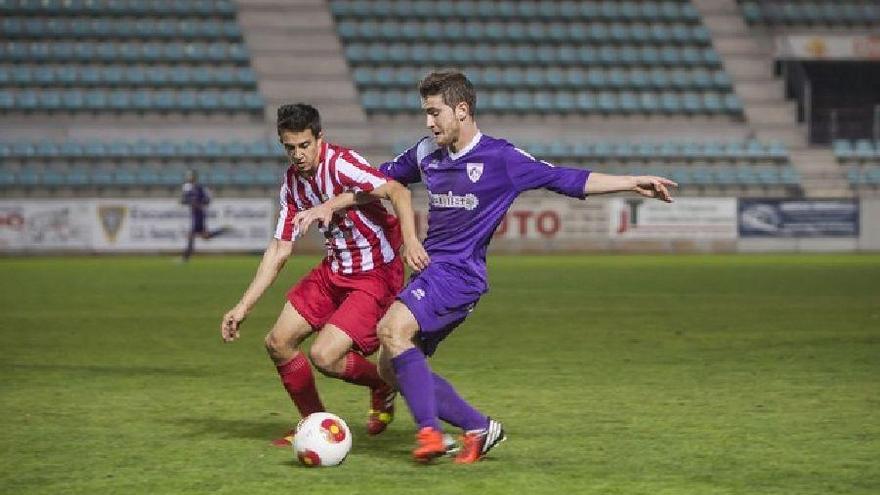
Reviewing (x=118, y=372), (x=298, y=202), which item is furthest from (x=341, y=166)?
(x=118, y=372)

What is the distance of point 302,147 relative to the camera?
22.2ft

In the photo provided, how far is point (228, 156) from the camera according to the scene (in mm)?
34750

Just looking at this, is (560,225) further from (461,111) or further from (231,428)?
(461,111)

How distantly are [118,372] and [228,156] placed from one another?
24907mm

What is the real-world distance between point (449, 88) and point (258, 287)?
56.0 inches

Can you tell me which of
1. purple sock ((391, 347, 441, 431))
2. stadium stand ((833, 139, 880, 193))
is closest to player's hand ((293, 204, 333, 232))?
purple sock ((391, 347, 441, 431))

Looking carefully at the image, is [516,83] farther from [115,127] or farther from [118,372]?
[118,372]

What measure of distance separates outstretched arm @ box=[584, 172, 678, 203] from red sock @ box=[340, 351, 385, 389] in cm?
147

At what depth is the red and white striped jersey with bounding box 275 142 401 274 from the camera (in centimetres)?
698

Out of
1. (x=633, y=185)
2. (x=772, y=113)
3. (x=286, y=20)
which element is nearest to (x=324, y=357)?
(x=633, y=185)

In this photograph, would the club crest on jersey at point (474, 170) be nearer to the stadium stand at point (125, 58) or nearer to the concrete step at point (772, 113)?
the stadium stand at point (125, 58)

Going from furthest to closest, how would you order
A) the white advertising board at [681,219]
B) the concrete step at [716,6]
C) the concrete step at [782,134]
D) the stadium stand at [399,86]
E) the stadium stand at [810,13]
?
the concrete step at [716,6] < the stadium stand at [810,13] < the concrete step at [782,134] < the stadium stand at [399,86] < the white advertising board at [681,219]

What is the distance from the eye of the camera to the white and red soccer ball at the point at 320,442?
620cm

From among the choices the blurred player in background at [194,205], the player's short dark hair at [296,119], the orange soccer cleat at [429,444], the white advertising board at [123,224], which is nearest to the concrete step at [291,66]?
the white advertising board at [123,224]
